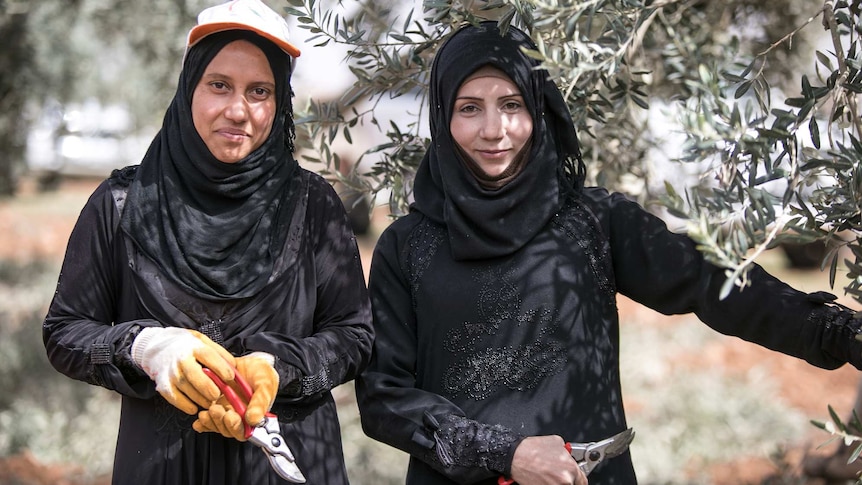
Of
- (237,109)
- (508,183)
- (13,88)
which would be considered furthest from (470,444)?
(13,88)

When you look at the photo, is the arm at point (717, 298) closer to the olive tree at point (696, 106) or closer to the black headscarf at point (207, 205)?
the olive tree at point (696, 106)

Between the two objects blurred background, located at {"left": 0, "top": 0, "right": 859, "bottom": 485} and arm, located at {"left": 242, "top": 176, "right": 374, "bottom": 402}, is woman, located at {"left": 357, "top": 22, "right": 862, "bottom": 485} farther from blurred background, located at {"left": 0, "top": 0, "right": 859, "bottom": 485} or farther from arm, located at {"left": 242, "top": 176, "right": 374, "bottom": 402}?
blurred background, located at {"left": 0, "top": 0, "right": 859, "bottom": 485}

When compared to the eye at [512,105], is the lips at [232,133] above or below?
below

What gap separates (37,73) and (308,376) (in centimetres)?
592

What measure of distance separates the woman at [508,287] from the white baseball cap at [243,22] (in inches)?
15.4

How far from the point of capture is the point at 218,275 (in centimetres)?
230

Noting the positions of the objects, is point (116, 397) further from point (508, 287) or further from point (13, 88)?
point (508, 287)

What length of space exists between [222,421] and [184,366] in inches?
5.6

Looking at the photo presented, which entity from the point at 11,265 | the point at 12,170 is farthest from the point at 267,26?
the point at 11,265

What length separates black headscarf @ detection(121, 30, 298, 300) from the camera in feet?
7.59

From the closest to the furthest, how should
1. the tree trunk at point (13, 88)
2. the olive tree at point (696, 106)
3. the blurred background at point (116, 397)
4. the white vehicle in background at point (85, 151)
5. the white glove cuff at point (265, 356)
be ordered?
the olive tree at point (696, 106), the white glove cuff at point (265, 356), the blurred background at point (116, 397), the tree trunk at point (13, 88), the white vehicle in background at point (85, 151)

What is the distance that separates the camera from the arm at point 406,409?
2.23 meters

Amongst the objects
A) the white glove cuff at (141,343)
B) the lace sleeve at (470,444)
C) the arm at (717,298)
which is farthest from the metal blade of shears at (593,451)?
the white glove cuff at (141,343)

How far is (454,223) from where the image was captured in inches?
92.8
